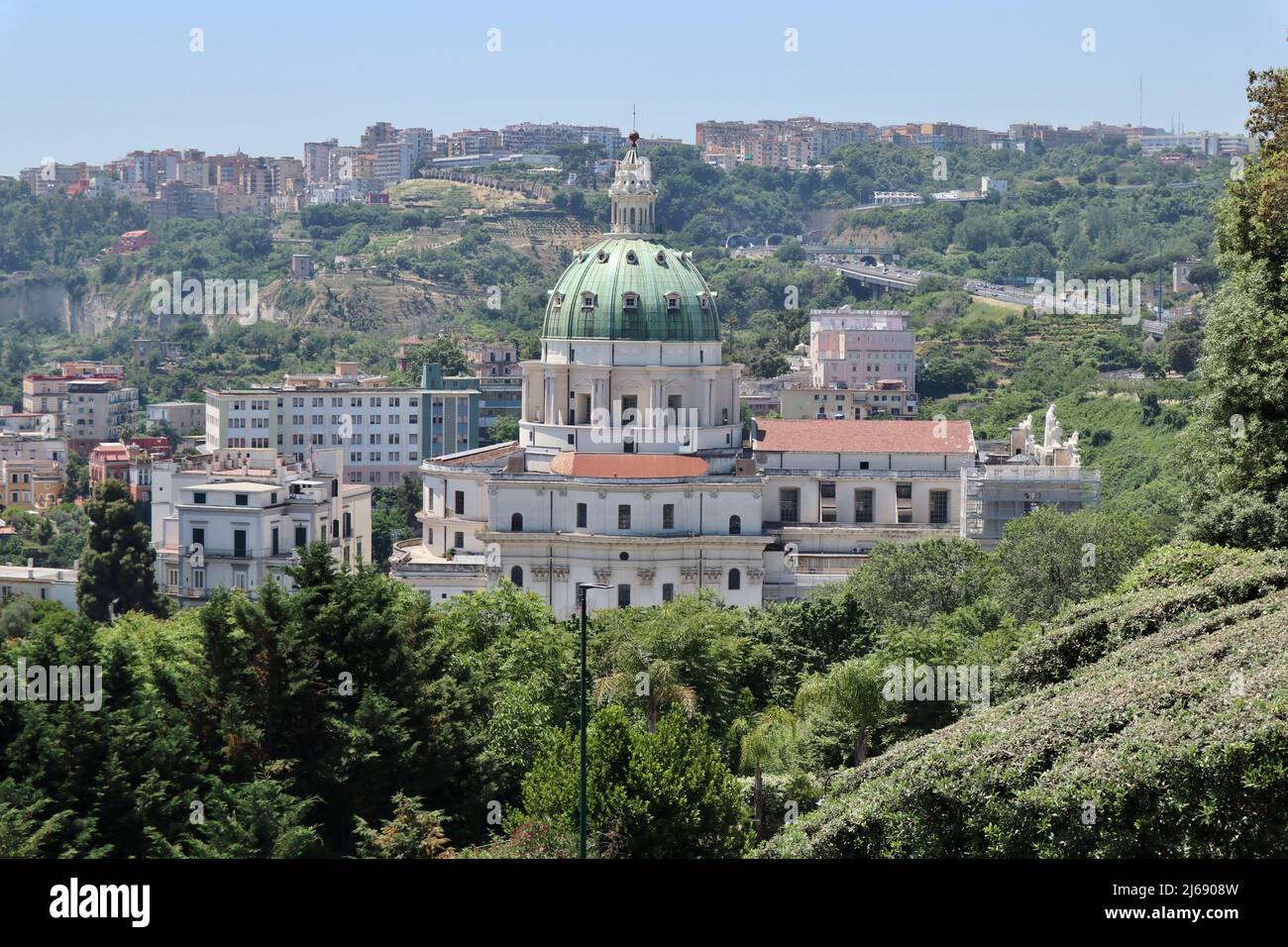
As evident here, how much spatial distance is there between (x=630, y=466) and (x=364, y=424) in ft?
221

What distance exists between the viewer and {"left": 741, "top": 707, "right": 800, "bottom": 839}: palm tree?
1564 inches

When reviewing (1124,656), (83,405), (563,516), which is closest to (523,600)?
(563,516)

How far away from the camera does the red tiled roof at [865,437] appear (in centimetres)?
8231

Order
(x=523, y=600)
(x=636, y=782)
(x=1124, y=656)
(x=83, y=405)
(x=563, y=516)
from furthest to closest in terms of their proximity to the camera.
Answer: (x=83, y=405) → (x=563, y=516) → (x=523, y=600) → (x=636, y=782) → (x=1124, y=656)

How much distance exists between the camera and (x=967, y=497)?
3098 inches

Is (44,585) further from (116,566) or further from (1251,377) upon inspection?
(1251,377)

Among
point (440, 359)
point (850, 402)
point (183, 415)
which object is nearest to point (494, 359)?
point (440, 359)

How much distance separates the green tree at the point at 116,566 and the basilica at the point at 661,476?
380 inches

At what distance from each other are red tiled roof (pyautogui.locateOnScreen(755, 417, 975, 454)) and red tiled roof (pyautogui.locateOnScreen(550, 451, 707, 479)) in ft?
19.4

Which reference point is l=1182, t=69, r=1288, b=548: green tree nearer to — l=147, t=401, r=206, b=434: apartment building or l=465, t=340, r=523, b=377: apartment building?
l=465, t=340, r=523, b=377: apartment building

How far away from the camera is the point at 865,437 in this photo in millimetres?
83125
